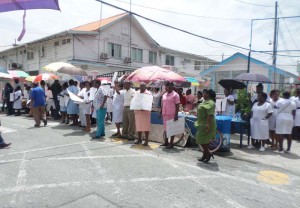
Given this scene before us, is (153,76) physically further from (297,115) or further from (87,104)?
(297,115)

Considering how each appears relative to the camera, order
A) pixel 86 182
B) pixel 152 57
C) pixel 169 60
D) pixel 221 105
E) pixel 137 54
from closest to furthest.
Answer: pixel 86 182
pixel 221 105
pixel 137 54
pixel 152 57
pixel 169 60

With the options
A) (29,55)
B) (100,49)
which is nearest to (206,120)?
(100,49)

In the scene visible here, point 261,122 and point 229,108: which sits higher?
point 229,108

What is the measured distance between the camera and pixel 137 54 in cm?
2825

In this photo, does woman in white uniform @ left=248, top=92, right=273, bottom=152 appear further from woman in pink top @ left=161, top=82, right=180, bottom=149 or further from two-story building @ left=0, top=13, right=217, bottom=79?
two-story building @ left=0, top=13, right=217, bottom=79

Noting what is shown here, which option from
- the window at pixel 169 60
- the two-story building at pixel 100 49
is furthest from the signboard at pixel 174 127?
the window at pixel 169 60

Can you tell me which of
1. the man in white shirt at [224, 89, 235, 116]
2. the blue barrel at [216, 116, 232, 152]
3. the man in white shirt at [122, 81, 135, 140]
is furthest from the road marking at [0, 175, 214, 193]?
the man in white shirt at [224, 89, 235, 116]

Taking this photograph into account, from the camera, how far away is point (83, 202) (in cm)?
417

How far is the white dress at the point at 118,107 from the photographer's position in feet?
30.5

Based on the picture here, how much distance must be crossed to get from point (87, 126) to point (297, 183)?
7149mm

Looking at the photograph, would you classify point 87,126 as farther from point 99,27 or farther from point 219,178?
point 99,27

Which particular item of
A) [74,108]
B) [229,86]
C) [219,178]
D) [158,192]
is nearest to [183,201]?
[158,192]

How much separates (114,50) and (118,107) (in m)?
17.7

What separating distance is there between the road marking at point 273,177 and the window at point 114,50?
21.3 metres
